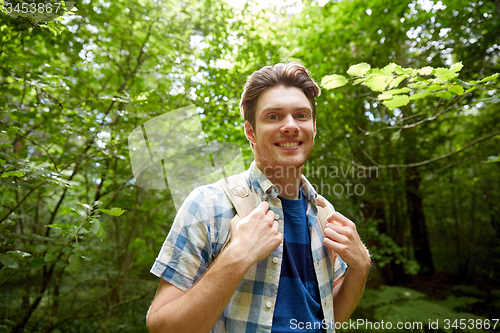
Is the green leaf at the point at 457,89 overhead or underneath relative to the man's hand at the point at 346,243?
overhead

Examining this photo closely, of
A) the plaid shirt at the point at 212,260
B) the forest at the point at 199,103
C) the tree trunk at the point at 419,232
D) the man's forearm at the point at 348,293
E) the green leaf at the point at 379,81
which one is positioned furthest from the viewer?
the tree trunk at the point at 419,232

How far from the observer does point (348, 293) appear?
1.56 metres

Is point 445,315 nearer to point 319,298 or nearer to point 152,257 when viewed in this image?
point 319,298

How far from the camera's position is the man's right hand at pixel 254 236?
1.14 meters

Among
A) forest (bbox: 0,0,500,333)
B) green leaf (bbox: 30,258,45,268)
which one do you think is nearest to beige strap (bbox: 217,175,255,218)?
forest (bbox: 0,0,500,333)

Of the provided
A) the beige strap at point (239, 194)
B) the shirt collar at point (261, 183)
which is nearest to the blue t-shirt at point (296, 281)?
the shirt collar at point (261, 183)

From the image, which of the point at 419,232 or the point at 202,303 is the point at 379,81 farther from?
the point at 419,232

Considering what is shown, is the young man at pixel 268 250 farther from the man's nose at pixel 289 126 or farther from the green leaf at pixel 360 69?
the green leaf at pixel 360 69

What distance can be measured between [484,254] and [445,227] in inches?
97.3

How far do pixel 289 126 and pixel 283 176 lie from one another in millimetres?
296

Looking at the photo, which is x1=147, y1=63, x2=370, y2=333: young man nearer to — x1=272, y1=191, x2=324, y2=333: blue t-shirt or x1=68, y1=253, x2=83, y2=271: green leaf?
x1=272, y1=191, x2=324, y2=333: blue t-shirt

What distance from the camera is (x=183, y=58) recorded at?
149 inches

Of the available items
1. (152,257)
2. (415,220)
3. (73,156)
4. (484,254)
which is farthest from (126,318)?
(484,254)

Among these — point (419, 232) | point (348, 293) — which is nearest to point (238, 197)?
point (348, 293)
